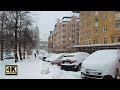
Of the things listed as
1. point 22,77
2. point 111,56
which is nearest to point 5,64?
point 22,77

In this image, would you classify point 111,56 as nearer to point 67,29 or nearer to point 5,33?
point 67,29

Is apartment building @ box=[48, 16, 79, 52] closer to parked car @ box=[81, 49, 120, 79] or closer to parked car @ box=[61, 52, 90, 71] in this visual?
parked car @ box=[61, 52, 90, 71]

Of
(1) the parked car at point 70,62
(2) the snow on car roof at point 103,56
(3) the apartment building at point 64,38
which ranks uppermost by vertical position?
(3) the apartment building at point 64,38

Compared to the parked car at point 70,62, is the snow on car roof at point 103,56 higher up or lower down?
higher up

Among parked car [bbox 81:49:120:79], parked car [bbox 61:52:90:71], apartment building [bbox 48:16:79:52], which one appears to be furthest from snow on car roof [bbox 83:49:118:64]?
parked car [bbox 61:52:90:71]

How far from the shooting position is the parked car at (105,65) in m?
2.41

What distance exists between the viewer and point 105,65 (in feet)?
7.98

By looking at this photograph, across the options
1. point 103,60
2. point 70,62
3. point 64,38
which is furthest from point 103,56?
point 70,62

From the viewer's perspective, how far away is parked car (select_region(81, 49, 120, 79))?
2412mm

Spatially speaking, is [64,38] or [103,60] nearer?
[103,60]

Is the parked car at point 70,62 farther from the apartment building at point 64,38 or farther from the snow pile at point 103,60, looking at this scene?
the snow pile at point 103,60

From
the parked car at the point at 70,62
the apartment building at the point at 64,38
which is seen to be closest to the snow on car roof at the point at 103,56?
the apartment building at the point at 64,38

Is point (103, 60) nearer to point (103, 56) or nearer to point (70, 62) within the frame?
point (103, 56)
